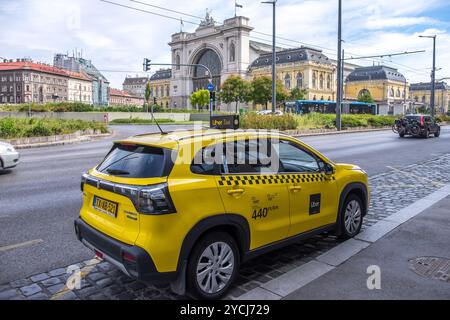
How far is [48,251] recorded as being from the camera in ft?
16.4

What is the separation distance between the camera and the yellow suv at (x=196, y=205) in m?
3.38

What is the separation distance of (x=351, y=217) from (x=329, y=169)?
0.95 m

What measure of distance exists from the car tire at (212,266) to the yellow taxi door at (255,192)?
0.28m

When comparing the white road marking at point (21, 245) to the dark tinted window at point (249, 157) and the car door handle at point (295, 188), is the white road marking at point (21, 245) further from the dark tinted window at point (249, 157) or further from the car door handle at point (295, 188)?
the car door handle at point (295, 188)

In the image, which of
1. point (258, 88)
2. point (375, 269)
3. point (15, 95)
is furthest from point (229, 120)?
point (15, 95)

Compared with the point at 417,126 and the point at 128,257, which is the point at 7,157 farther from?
the point at 417,126

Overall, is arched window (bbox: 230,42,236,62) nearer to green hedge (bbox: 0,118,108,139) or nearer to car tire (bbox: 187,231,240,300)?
green hedge (bbox: 0,118,108,139)

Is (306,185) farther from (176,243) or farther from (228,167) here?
(176,243)

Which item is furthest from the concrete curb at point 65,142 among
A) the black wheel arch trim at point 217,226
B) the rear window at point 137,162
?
the black wheel arch trim at point 217,226

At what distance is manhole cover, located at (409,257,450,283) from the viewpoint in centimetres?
434

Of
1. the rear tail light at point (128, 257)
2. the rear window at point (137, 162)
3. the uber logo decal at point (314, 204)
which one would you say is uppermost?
the rear window at point (137, 162)

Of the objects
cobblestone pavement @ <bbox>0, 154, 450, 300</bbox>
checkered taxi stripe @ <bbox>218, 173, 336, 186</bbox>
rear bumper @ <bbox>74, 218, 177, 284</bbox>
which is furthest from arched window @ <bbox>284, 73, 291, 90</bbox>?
rear bumper @ <bbox>74, 218, 177, 284</bbox>

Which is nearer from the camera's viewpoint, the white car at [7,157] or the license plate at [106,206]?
the license plate at [106,206]

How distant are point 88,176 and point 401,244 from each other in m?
4.23
